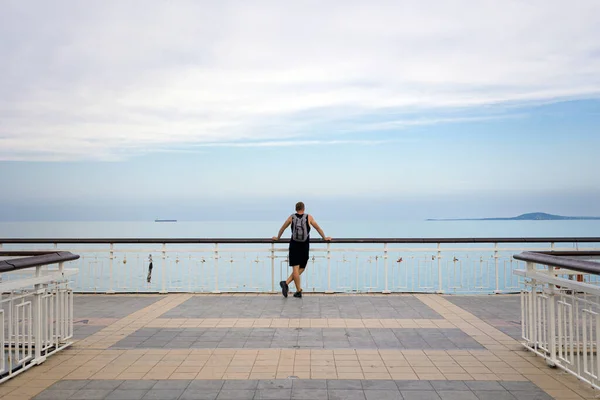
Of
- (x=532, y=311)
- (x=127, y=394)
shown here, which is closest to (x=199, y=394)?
(x=127, y=394)

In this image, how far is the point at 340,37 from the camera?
13539 millimetres

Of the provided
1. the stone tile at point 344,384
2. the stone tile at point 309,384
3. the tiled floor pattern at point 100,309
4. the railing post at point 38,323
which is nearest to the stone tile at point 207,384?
the stone tile at point 309,384

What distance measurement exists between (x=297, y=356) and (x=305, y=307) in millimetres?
3122

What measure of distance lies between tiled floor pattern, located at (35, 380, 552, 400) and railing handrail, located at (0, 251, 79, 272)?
3.86ft

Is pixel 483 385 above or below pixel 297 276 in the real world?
below

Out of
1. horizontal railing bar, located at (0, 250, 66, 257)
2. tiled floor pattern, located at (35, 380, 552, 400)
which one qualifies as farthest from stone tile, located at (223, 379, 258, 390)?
horizontal railing bar, located at (0, 250, 66, 257)

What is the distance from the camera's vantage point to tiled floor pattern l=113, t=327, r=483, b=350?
5566 mm

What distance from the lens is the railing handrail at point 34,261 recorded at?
4.19 metres

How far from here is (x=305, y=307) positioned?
818cm

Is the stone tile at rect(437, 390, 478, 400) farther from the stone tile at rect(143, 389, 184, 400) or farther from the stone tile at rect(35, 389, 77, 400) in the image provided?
the stone tile at rect(35, 389, 77, 400)

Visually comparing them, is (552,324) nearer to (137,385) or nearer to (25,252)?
(137,385)

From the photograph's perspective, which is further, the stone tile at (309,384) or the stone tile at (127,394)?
the stone tile at (309,384)

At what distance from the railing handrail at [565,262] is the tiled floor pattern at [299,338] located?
1309 millimetres

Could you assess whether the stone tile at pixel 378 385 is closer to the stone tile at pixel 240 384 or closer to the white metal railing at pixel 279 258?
the stone tile at pixel 240 384
